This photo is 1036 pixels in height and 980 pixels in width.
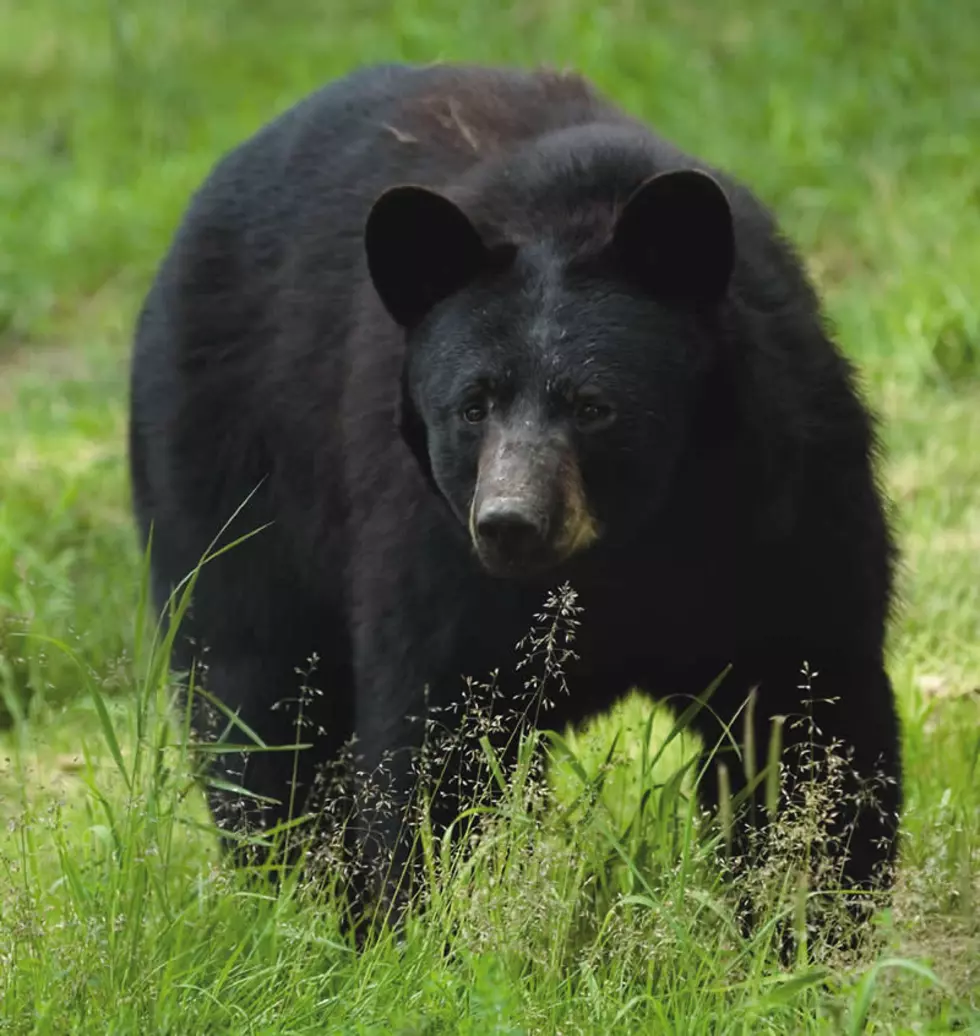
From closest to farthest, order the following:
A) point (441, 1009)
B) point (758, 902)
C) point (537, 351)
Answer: point (441, 1009)
point (758, 902)
point (537, 351)

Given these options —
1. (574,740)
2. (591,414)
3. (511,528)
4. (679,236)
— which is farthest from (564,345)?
(574,740)

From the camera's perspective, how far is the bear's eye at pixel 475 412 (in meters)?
3.58

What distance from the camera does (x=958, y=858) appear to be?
370 cm

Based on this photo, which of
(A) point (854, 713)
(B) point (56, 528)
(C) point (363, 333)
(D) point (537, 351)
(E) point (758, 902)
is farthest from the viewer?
(B) point (56, 528)

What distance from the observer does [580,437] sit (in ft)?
11.5

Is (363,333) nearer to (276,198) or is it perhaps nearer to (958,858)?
(276,198)

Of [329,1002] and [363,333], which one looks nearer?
[329,1002]

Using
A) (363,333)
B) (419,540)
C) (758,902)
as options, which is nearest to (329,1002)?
(758,902)

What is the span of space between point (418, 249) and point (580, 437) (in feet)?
1.59

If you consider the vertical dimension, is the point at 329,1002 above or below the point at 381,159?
below

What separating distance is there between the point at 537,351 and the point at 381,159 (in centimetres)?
106

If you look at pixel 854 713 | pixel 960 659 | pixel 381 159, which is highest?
pixel 381 159

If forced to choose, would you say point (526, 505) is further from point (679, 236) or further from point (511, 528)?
point (679, 236)

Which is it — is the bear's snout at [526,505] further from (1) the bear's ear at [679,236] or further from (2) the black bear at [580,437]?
(1) the bear's ear at [679,236]
